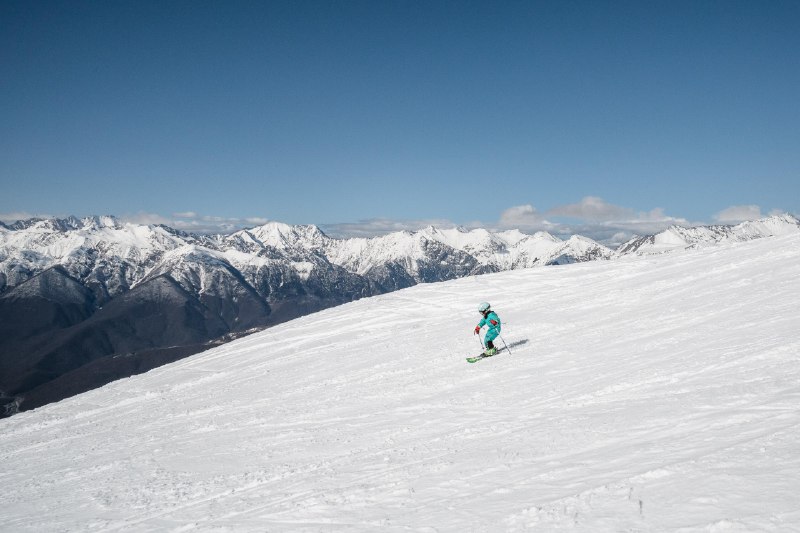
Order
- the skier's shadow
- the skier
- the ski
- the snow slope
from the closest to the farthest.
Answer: the snow slope, the ski, the skier, the skier's shadow

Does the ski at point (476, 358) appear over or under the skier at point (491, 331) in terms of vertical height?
under

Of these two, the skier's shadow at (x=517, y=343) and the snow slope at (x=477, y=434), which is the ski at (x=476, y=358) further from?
the skier's shadow at (x=517, y=343)

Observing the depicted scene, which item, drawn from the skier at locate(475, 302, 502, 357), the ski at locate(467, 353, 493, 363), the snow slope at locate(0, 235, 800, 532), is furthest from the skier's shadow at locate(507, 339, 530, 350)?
the ski at locate(467, 353, 493, 363)

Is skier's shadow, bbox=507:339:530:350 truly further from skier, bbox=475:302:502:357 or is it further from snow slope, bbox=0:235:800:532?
skier, bbox=475:302:502:357

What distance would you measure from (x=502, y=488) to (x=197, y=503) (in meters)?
6.16

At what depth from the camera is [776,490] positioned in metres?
6.48

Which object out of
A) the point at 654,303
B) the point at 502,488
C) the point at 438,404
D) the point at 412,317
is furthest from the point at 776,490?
the point at 412,317

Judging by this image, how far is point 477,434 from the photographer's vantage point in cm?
1196

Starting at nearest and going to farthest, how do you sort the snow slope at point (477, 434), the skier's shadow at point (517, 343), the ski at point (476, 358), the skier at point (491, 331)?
the snow slope at point (477, 434)
the ski at point (476, 358)
the skier at point (491, 331)
the skier's shadow at point (517, 343)

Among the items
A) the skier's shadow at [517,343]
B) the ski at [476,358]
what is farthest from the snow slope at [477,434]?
the ski at [476,358]

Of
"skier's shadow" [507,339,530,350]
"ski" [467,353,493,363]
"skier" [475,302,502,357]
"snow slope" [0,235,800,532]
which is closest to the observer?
"snow slope" [0,235,800,532]

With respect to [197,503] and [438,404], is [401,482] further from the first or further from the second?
[438,404]

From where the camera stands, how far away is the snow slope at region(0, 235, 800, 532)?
751cm

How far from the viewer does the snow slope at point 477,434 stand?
7508 mm
